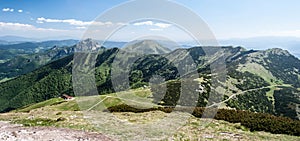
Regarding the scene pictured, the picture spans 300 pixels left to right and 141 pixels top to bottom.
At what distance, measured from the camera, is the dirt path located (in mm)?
25936

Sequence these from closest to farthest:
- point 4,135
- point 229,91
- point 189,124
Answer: point 4,135
point 189,124
point 229,91

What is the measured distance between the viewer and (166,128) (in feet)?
107

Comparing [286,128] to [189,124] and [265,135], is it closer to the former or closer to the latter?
[265,135]

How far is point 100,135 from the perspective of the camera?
1109 inches

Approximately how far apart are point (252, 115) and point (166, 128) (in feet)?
49.5

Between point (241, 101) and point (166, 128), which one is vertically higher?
point (166, 128)

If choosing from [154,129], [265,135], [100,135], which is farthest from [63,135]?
[265,135]

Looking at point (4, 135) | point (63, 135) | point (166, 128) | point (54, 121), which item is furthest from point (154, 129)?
point (4, 135)

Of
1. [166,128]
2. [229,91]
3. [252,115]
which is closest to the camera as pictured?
[166,128]

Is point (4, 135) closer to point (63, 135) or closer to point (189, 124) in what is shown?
point (63, 135)

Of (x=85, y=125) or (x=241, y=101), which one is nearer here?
(x=85, y=125)

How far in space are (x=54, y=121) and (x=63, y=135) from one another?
314 inches

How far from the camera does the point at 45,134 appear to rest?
89.1 ft

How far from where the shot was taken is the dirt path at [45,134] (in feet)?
85.1
